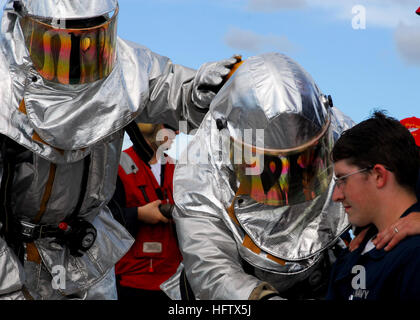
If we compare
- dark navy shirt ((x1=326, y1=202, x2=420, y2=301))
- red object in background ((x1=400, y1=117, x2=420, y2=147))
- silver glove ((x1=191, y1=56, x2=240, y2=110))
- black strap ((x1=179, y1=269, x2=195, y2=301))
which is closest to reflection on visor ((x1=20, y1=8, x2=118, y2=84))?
silver glove ((x1=191, y1=56, x2=240, y2=110))

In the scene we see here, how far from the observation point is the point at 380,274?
10.9 ft

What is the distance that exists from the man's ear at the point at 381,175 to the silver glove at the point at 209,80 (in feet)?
3.83

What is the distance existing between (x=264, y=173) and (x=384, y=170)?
74 cm

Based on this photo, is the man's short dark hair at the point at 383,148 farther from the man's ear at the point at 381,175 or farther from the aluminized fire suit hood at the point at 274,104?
the aluminized fire suit hood at the point at 274,104

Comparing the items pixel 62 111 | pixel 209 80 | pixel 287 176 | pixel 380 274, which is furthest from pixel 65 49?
pixel 380 274

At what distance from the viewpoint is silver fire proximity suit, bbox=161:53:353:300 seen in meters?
4.03

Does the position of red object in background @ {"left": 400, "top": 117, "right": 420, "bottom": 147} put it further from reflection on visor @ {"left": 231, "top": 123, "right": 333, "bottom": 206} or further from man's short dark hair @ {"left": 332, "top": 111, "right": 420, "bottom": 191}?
man's short dark hair @ {"left": 332, "top": 111, "right": 420, "bottom": 191}

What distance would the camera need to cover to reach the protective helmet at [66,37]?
444cm

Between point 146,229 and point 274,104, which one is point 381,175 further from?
point 146,229

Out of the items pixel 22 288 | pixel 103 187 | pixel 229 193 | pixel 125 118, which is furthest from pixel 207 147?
pixel 22 288

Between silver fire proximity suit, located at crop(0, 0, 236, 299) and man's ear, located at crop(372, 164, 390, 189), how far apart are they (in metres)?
1.18

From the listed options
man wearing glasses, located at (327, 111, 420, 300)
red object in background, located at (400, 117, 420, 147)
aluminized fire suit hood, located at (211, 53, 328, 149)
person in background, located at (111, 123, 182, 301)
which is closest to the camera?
man wearing glasses, located at (327, 111, 420, 300)

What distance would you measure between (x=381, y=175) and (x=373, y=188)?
62 mm

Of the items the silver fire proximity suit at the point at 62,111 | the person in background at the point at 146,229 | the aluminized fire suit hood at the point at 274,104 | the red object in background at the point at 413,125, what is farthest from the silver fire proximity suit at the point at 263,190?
the person in background at the point at 146,229
